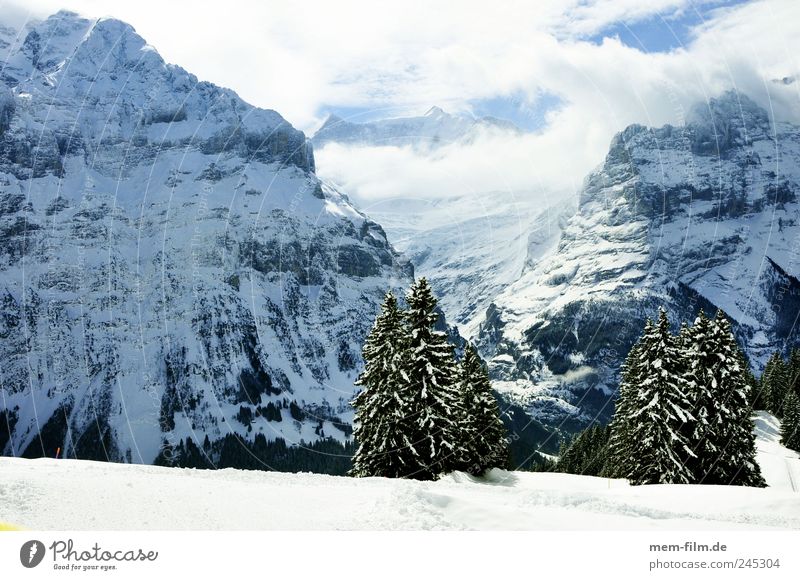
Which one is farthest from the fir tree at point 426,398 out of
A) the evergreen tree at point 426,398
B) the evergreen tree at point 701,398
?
the evergreen tree at point 701,398

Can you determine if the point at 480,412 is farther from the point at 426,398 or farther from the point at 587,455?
the point at 587,455

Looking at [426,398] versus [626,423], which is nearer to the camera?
[426,398]

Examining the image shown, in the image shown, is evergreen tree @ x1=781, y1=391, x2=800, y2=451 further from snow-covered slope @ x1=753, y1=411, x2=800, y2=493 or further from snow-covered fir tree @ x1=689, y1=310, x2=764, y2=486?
snow-covered fir tree @ x1=689, y1=310, x2=764, y2=486

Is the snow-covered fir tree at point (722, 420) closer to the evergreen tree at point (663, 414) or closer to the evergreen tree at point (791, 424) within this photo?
the evergreen tree at point (663, 414)

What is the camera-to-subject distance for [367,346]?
41375mm

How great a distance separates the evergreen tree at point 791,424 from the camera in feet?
259

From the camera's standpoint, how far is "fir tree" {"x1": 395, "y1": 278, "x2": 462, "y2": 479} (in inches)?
1510

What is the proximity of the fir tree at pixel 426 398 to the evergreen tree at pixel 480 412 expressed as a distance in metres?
8.13

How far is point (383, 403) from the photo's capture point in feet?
127

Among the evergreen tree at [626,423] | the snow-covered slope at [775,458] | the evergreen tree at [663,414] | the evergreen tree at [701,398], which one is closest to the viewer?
the evergreen tree at [663,414]

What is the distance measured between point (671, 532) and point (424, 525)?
5.07 m

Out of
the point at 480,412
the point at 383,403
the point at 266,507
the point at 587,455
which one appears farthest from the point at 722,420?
the point at 587,455

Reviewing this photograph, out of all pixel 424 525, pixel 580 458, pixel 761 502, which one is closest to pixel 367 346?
pixel 761 502

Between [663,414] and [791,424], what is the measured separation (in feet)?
156
